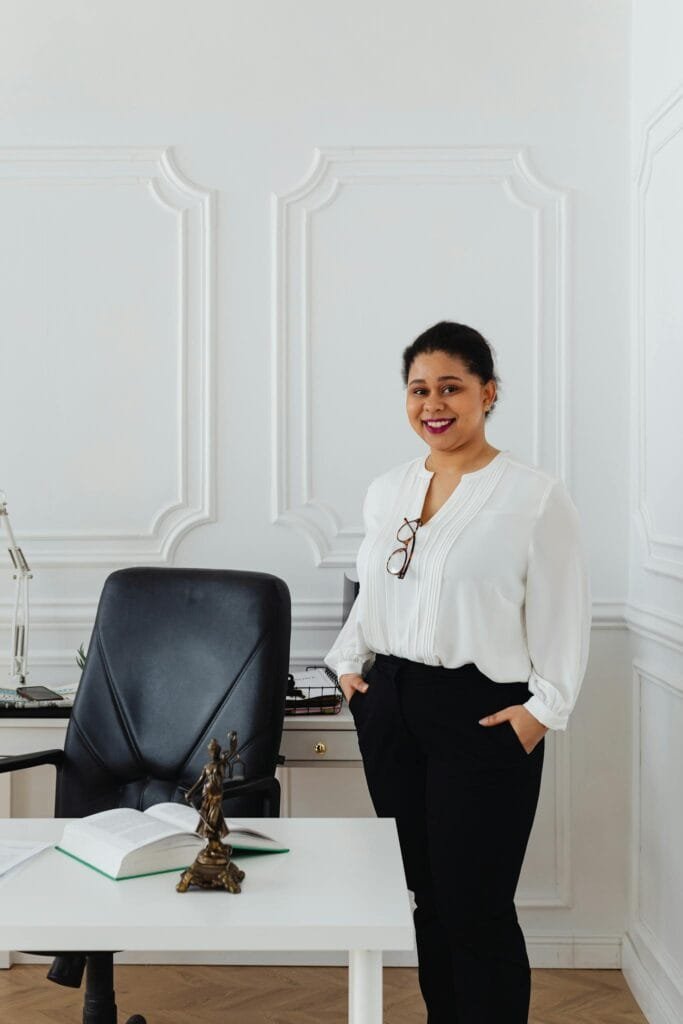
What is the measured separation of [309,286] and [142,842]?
1.89 meters

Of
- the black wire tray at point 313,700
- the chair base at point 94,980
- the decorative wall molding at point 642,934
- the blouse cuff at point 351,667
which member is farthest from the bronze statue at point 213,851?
the decorative wall molding at point 642,934

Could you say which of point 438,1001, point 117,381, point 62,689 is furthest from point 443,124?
point 438,1001

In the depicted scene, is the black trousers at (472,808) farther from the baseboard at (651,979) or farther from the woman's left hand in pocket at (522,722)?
the baseboard at (651,979)

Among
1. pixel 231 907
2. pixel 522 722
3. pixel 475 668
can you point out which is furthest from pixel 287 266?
pixel 231 907

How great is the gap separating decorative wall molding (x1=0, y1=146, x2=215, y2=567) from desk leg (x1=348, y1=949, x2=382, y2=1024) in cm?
179

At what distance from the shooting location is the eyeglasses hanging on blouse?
6.60ft

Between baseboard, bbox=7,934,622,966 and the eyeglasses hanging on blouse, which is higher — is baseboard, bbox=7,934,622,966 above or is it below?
below

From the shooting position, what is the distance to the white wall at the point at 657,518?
98.9 inches

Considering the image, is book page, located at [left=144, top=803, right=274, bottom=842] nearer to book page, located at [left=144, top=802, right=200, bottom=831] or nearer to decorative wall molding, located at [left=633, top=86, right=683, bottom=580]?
book page, located at [left=144, top=802, right=200, bottom=831]

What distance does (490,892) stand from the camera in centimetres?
196

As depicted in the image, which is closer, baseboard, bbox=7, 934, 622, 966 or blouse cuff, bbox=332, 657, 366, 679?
blouse cuff, bbox=332, 657, 366, 679

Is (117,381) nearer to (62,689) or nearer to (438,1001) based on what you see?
(62,689)

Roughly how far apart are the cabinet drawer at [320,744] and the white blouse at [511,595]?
0.73 meters

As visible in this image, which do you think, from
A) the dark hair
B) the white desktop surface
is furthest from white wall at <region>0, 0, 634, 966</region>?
the white desktop surface
